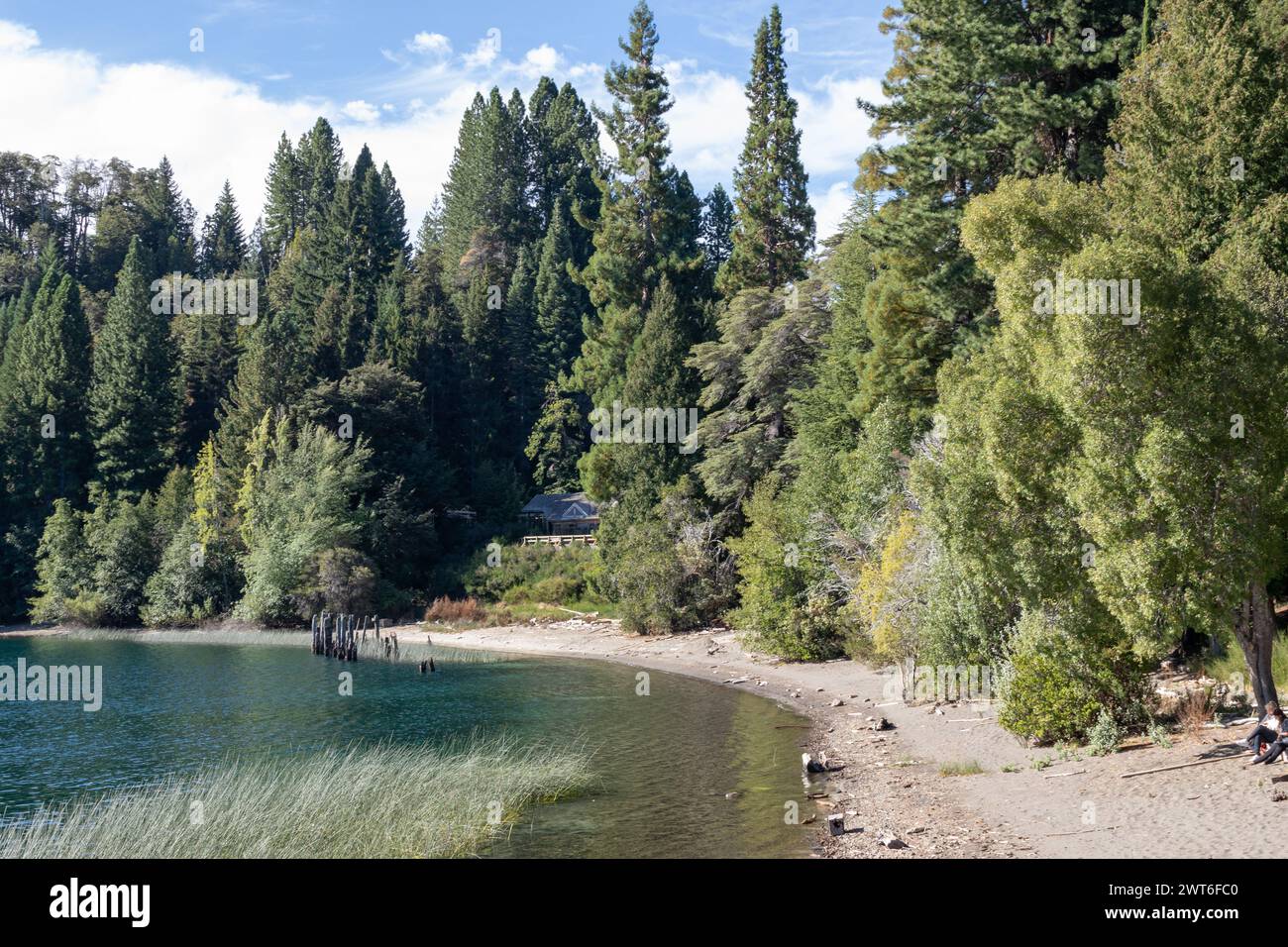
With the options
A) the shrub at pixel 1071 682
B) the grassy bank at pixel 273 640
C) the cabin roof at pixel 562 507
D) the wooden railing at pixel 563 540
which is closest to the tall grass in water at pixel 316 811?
the shrub at pixel 1071 682

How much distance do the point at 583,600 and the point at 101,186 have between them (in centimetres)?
10829

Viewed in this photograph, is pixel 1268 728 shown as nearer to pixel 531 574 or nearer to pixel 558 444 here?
pixel 531 574

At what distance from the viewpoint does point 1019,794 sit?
18.5 m

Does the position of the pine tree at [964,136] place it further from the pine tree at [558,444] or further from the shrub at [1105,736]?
the pine tree at [558,444]

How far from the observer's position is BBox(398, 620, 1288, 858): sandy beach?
14.7 meters

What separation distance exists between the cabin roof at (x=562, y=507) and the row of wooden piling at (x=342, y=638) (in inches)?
685

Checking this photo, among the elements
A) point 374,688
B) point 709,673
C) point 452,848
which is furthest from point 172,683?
point 452,848

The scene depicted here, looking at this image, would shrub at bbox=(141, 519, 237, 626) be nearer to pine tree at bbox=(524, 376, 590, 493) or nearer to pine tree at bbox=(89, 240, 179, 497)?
pine tree at bbox=(89, 240, 179, 497)

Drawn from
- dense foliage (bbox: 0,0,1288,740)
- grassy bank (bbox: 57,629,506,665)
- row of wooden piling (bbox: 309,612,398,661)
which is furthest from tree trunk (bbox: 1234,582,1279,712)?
row of wooden piling (bbox: 309,612,398,661)

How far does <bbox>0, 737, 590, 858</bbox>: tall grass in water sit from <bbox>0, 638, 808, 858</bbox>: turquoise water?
98cm

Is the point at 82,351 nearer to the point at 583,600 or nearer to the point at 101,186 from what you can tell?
the point at 583,600

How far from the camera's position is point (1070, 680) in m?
20.8

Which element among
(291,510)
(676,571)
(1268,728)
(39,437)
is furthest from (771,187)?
(39,437)

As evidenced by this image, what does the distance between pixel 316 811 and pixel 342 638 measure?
1361 inches
